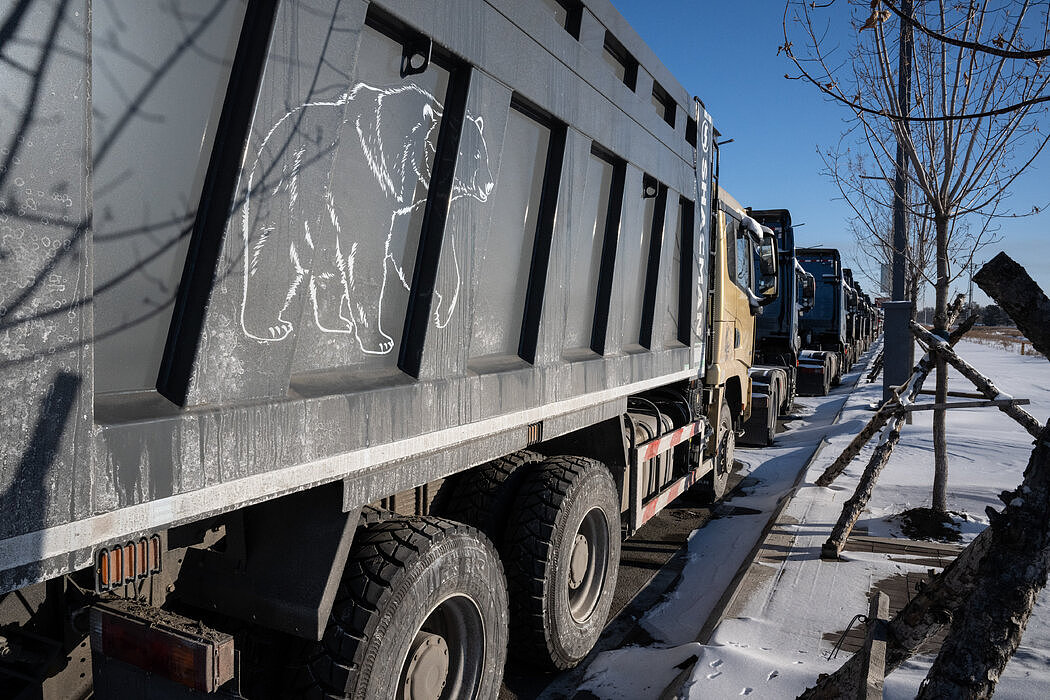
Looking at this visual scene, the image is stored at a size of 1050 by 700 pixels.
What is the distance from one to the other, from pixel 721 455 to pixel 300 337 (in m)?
5.85

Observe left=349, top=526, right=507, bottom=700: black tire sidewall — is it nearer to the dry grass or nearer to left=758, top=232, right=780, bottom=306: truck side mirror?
left=758, top=232, right=780, bottom=306: truck side mirror

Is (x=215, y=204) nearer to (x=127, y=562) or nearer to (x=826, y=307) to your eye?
(x=127, y=562)

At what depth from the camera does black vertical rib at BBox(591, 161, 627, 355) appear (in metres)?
4.09

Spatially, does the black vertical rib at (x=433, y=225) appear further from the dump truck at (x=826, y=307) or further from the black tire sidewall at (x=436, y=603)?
the dump truck at (x=826, y=307)

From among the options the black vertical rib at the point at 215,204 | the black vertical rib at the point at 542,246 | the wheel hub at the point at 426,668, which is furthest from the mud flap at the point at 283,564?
the black vertical rib at the point at 542,246

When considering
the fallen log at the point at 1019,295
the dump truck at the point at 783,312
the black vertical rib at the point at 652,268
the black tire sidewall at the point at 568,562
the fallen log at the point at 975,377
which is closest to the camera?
the fallen log at the point at 1019,295

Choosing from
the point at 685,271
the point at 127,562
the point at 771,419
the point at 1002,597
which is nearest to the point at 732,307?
the point at 685,271

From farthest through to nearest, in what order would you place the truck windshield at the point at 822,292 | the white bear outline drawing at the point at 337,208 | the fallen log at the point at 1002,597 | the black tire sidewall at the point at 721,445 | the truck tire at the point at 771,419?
the truck windshield at the point at 822,292 → the truck tire at the point at 771,419 → the black tire sidewall at the point at 721,445 → the fallen log at the point at 1002,597 → the white bear outline drawing at the point at 337,208

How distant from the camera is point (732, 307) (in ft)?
23.3

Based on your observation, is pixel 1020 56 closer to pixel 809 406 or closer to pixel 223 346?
pixel 223 346

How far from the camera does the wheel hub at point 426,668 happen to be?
8.37 ft

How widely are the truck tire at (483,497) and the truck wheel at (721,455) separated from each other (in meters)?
3.77

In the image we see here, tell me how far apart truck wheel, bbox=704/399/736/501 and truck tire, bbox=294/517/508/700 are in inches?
175

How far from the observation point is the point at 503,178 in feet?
9.93
